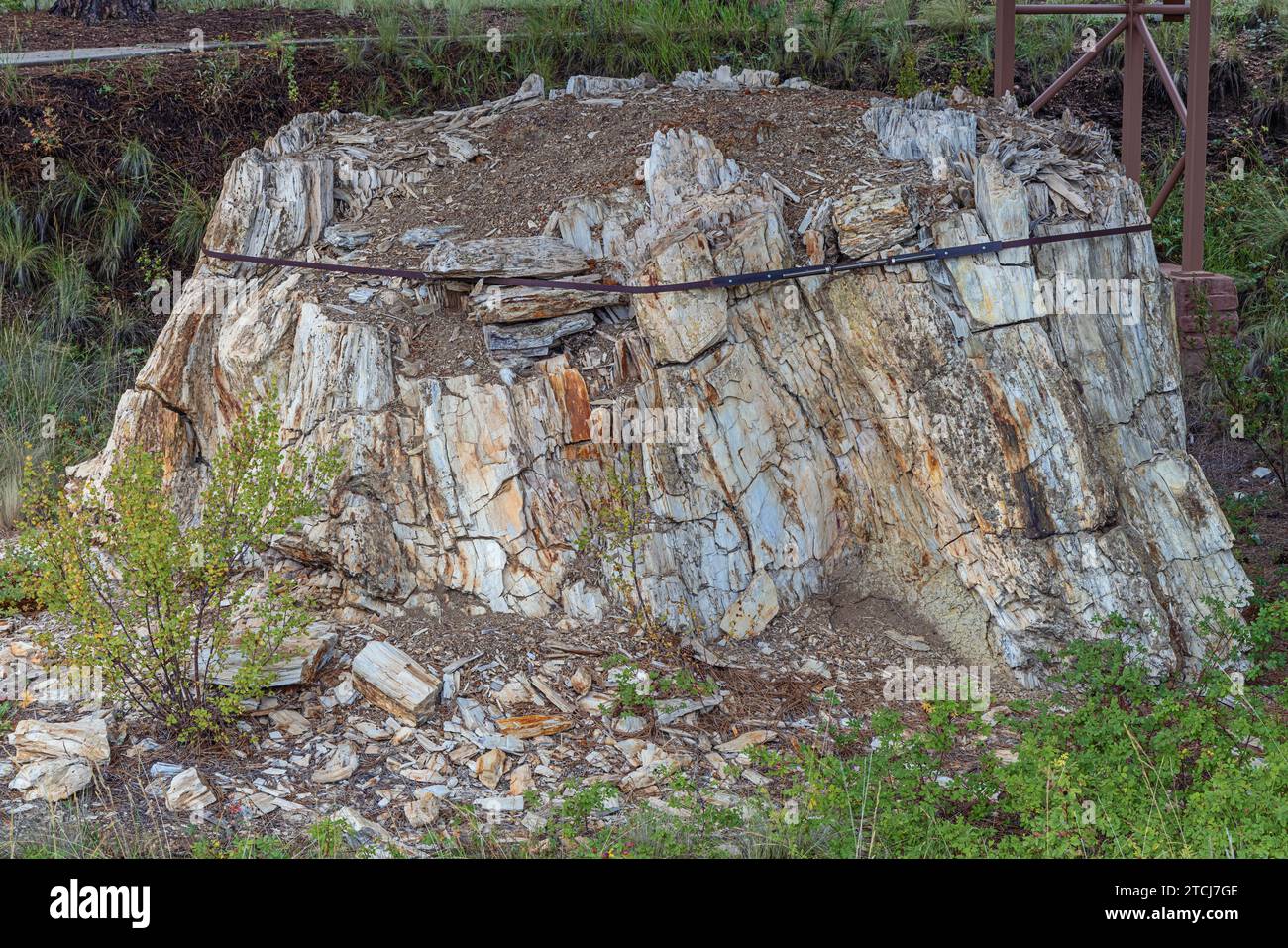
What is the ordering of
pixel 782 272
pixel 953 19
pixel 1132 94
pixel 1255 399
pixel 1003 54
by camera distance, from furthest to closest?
1. pixel 953 19
2. pixel 1132 94
3. pixel 1003 54
4. pixel 1255 399
5. pixel 782 272

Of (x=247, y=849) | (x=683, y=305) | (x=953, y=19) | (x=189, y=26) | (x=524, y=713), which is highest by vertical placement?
(x=189, y=26)

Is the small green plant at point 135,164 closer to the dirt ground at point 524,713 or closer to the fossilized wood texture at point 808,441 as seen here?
the fossilized wood texture at point 808,441

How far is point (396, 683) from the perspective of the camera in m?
4.71

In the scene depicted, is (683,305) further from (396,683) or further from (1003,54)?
(1003,54)

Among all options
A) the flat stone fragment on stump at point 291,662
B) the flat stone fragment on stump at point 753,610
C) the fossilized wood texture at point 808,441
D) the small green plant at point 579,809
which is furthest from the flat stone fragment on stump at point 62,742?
the flat stone fragment on stump at point 753,610

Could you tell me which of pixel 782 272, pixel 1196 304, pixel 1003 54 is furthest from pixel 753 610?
pixel 1003 54

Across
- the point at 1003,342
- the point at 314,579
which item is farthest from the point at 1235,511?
the point at 314,579

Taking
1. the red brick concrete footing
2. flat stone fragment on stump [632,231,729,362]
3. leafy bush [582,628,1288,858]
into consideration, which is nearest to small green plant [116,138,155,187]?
flat stone fragment on stump [632,231,729,362]

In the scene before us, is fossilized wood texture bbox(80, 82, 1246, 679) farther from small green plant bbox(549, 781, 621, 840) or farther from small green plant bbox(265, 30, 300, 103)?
small green plant bbox(265, 30, 300, 103)

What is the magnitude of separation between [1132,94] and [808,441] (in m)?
5.02

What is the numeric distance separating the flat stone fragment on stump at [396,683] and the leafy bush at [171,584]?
12.5 inches

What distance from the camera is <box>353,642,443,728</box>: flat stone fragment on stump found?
4648 millimetres

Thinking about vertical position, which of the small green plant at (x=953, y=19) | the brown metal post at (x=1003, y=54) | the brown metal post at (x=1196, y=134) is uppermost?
the small green plant at (x=953, y=19)

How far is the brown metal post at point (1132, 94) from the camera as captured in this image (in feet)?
28.5
